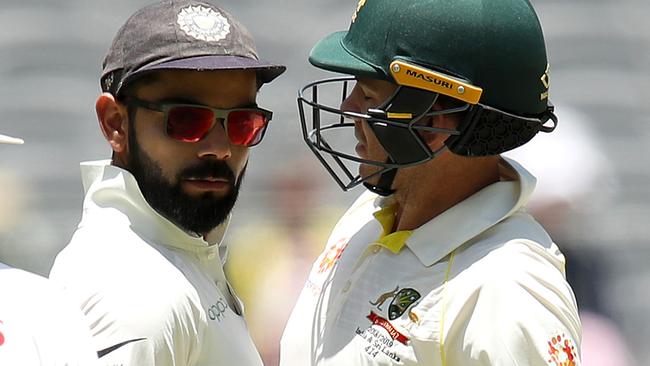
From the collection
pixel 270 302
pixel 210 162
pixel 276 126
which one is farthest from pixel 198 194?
pixel 276 126

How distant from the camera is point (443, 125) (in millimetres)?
2781

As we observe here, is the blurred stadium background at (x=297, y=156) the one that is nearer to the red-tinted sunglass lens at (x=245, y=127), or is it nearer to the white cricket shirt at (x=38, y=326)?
the red-tinted sunglass lens at (x=245, y=127)

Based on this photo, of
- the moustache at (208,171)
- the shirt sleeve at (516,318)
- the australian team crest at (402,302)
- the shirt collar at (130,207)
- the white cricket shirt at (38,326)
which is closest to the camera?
the white cricket shirt at (38,326)

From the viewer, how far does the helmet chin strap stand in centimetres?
285

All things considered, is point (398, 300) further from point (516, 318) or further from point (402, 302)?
point (516, 318)

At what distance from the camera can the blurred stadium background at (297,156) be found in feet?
16.7

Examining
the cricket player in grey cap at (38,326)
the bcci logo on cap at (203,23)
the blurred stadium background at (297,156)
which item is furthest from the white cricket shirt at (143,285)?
the blurred stadium background at (297,156)

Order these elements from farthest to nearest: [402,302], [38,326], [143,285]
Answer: [402,302], [143,285], [38,326]

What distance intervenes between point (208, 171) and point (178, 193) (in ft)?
0.28

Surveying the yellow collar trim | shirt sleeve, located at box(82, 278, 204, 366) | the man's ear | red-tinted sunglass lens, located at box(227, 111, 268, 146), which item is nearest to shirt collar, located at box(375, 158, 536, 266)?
the yellow collar trim

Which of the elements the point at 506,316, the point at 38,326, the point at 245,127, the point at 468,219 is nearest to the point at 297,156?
the point at 245,127

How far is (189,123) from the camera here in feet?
9.41

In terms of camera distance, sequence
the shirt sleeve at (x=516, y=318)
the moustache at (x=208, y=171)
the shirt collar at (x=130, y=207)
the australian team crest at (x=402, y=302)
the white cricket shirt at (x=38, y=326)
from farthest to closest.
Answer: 1. the moustache at (x=208, y=171)
2. the shirt collar at (x=130, y=207)
3. the australian team crest at (x=402, y=302)
4. the shirt sleeve at (x=516, y=318)
5. the white cricket shirt at (x=38, y=326)

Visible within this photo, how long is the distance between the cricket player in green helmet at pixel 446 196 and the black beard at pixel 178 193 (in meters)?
0.27
